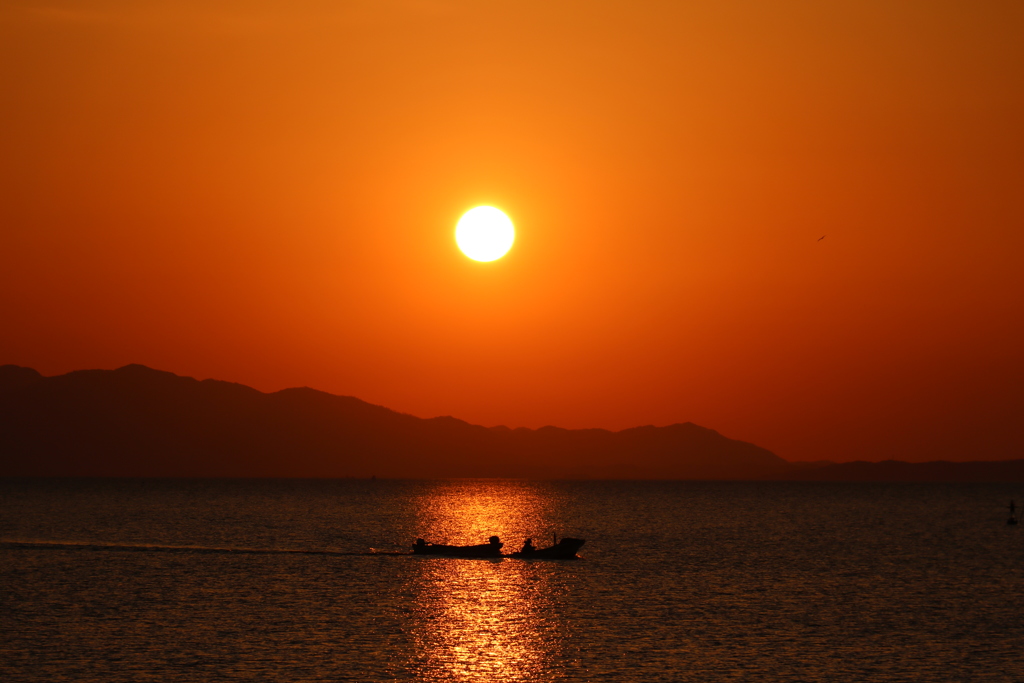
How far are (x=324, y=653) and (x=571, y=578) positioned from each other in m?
34.7

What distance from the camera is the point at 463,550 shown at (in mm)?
97875

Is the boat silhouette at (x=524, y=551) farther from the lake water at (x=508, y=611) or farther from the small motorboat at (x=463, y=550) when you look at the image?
the lake water at (x=508, y=611)

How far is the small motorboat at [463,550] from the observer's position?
95.5 meters

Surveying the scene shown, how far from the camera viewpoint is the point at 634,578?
78.9 meters

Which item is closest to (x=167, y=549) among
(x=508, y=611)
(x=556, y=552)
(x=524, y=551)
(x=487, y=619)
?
(x=524, y=551)

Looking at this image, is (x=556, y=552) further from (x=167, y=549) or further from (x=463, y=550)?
(x=167, y=549)

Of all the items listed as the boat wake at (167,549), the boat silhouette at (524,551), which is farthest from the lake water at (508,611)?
the boat silhouette at (524,551)

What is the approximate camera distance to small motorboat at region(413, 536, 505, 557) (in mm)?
95500

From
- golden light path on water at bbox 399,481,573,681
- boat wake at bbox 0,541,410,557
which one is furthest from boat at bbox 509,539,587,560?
boat wake at bbox 0,541,410,557

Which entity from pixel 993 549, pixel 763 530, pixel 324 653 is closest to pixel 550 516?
pixel 763 530

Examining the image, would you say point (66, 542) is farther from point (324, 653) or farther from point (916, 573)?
point (916, 573)

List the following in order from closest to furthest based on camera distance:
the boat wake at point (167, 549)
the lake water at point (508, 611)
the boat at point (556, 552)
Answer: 1. the lake water at point (508, 611)
2. the boat at point (556, 552)
3. the boat wake at point (167, 549)

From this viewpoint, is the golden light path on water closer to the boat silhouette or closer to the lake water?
the lake water

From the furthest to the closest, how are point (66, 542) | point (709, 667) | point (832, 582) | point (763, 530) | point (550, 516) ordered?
1. point (550, 516)
2. point (763, 530)
3. point (66, 542)
4. point (832, 582)
5. point (709, 667)
